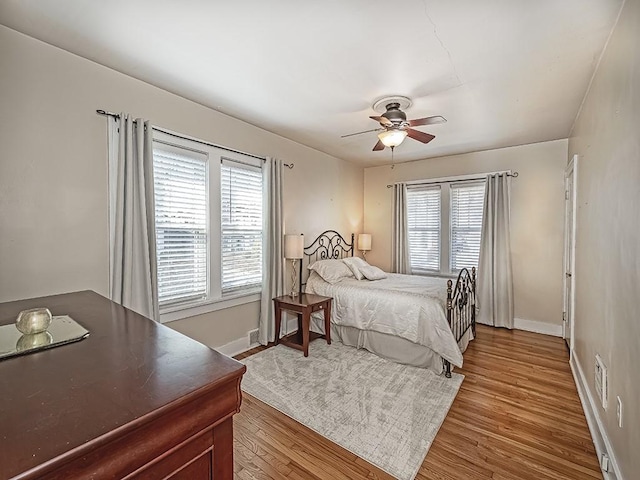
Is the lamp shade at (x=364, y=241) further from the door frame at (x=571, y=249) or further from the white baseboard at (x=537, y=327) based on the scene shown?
the door frame at (x=571, y=249)

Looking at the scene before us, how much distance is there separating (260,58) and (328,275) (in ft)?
8.24

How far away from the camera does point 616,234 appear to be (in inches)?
70.2

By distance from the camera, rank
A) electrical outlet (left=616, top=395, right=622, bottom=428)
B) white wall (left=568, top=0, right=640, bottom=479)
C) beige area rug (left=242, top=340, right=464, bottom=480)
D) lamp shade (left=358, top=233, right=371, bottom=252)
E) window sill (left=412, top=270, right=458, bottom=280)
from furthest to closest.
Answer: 1. lamp shade (left=358, top=233, right=371, bottom=252)
2. window sill (left=412, top=270, right=458, bottom=280)
3. beige area rug (left=242, top=340, right=464, bottom=480)
4. electrical outlet (left=616, top=395, right=622, bottom=428)
5. white wall (left=568, top=0, right=640, bottom=479)

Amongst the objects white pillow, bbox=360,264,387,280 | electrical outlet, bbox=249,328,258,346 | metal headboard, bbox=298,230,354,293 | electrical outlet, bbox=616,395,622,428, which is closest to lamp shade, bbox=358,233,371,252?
metal headboard, bbox=298,230,354,293

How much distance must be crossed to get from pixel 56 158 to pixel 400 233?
453cm

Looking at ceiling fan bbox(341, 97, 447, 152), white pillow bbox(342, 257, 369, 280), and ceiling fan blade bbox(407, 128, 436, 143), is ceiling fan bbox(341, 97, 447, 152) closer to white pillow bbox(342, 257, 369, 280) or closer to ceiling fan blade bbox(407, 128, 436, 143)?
ceiling fan blade bbox(407, 128, 436, 143)

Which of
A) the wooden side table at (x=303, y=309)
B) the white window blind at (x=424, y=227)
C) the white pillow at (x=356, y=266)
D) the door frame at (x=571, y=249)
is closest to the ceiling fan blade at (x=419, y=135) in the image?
the door frame at (x=571, y=249)

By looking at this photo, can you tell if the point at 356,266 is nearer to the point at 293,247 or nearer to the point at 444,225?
the point at 293,247

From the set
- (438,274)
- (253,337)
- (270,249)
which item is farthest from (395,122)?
(438,274)

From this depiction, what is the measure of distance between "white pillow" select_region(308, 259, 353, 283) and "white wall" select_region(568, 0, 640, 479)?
242 centimetres

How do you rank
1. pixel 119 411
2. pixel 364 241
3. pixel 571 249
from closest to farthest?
pixel 119 411
pixel 571 249
pixel 364 241

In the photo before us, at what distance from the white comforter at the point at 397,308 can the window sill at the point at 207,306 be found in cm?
81

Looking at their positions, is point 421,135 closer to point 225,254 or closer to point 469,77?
point 469,77

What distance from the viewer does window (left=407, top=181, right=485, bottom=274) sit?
15.8 ft
